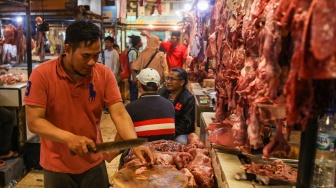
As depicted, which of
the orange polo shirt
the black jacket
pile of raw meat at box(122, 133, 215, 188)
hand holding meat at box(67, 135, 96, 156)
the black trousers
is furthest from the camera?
the black jacket

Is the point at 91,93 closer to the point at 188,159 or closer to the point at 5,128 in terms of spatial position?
the point at 188,159

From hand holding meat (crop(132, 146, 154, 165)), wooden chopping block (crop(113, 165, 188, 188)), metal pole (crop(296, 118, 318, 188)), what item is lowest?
wooden chopping block (crop(113, 165, 188, 188))

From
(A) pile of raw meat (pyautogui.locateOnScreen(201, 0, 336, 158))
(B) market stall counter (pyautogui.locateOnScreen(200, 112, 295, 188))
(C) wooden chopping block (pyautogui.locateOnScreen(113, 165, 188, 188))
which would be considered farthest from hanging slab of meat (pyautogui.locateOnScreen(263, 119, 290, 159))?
(C) wooden chopping block (pyautogui.locateOnScreen(113, 165, 188, 188))

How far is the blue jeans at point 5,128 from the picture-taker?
17.5 feet

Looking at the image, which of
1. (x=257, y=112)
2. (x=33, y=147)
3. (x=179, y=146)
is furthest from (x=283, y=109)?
(x=33, y=147)

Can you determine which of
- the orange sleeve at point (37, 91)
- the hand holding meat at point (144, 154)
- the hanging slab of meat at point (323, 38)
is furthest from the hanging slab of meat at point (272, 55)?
Answer: the orange sleeve at point (37, 91)

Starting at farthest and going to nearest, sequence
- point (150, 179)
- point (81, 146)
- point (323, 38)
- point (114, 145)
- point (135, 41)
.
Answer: point (135, 41) < point (150, 179) < point (114, 145) < point (81, 146) < point (323, 38)

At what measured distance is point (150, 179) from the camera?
2695mm

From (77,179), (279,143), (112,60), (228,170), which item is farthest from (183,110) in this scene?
(112,60)

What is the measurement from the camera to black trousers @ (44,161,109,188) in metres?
2.88

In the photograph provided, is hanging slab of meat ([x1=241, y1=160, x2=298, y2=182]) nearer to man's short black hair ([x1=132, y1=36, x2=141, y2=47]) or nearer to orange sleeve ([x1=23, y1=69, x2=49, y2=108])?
orange sleeve ([x1=23, y1=69, x2=49, y2=108])

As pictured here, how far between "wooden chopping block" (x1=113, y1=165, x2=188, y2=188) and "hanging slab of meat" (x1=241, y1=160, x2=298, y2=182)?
1.93ft

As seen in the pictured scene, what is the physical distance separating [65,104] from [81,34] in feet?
2.14

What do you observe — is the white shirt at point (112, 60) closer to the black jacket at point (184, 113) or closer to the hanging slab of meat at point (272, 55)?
the black jacket at point (184, 113)
